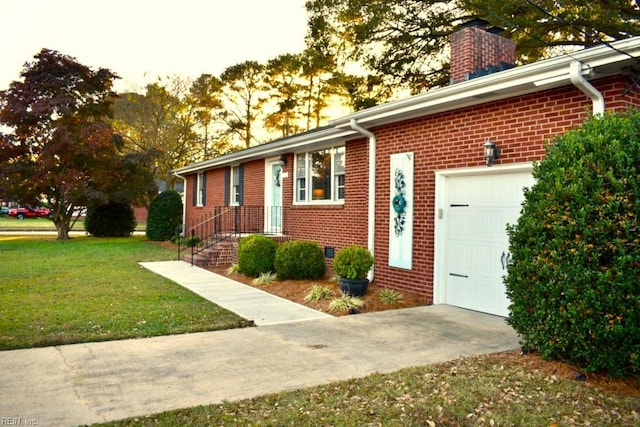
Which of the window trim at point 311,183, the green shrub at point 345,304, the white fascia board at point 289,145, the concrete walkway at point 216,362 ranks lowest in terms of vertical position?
the concrete walkway at point 216,362

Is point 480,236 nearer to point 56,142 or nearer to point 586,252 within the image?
point 586,252

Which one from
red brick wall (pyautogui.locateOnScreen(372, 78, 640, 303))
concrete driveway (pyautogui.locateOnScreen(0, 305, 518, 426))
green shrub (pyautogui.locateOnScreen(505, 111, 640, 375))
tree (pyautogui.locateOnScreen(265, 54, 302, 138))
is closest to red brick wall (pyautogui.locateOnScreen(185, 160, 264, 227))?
red brick wall (pyautogui.locateOnScreen(372, 78, 640, 303))

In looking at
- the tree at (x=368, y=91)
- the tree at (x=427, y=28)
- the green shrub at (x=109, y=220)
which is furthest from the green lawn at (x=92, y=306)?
the green shrub at (x=109, y=220)

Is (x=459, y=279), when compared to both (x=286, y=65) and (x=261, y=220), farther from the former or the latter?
(x=286, y=65)

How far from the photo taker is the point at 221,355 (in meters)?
5.05

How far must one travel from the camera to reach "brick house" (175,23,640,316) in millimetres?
5949

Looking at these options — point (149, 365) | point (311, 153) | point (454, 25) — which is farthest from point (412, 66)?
point (149, 365)

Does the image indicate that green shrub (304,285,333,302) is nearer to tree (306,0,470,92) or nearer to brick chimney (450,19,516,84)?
brick chimney (450,19,516,84)

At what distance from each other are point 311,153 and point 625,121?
28.1 feet

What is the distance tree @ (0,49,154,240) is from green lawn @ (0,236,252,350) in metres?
7.98

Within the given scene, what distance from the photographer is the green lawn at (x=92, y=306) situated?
19.2 feet

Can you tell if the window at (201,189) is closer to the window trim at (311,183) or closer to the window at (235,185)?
the window at (235,185)

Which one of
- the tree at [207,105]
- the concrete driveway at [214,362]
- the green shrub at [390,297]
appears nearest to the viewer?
the concrete driveway at [214,362]

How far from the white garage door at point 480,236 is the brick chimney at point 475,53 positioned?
6.47 feet
